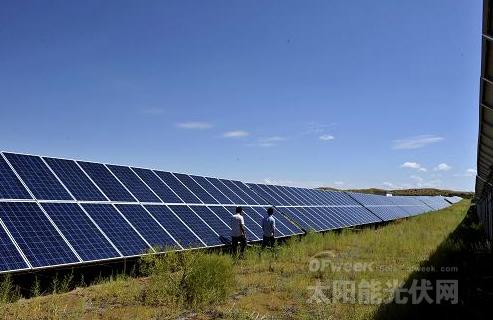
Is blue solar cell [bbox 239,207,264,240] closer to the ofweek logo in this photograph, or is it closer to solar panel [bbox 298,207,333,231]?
the ofweek logo

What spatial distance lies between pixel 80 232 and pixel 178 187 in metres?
6.98

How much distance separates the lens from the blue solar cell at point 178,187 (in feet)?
56.7

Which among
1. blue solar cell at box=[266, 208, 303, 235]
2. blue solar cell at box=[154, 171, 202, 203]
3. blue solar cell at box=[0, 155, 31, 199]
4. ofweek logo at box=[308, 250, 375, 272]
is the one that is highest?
blue solar cell at box=[154, 171, 202, 203]

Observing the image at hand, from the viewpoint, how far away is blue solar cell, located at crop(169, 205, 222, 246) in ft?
48.2

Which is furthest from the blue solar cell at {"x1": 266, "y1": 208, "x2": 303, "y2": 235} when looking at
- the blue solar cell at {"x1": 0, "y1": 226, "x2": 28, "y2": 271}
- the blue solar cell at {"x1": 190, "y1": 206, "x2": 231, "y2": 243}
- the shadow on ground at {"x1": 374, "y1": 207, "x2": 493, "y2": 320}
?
the blue solar cell at {"x1": 0, "y1": 226, "x2": 28, "y2": 271}

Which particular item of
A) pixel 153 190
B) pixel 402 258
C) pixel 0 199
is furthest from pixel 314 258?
pixel 0 199

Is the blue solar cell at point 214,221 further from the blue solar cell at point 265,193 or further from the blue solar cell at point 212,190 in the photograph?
the blue solar cell at point 265,193

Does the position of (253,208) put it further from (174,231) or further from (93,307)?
(93,307)

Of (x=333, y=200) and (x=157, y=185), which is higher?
(x=333, y=200)

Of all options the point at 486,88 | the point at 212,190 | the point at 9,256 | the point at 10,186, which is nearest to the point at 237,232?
the point at 212,190

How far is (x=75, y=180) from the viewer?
13.5 m

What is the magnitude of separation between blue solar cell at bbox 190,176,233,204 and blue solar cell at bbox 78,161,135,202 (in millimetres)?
5139

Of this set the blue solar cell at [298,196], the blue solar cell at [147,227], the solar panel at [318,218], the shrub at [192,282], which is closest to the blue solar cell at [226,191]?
the solar panel at [318,218]

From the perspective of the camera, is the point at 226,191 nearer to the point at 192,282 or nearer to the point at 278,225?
the point at 278,225
